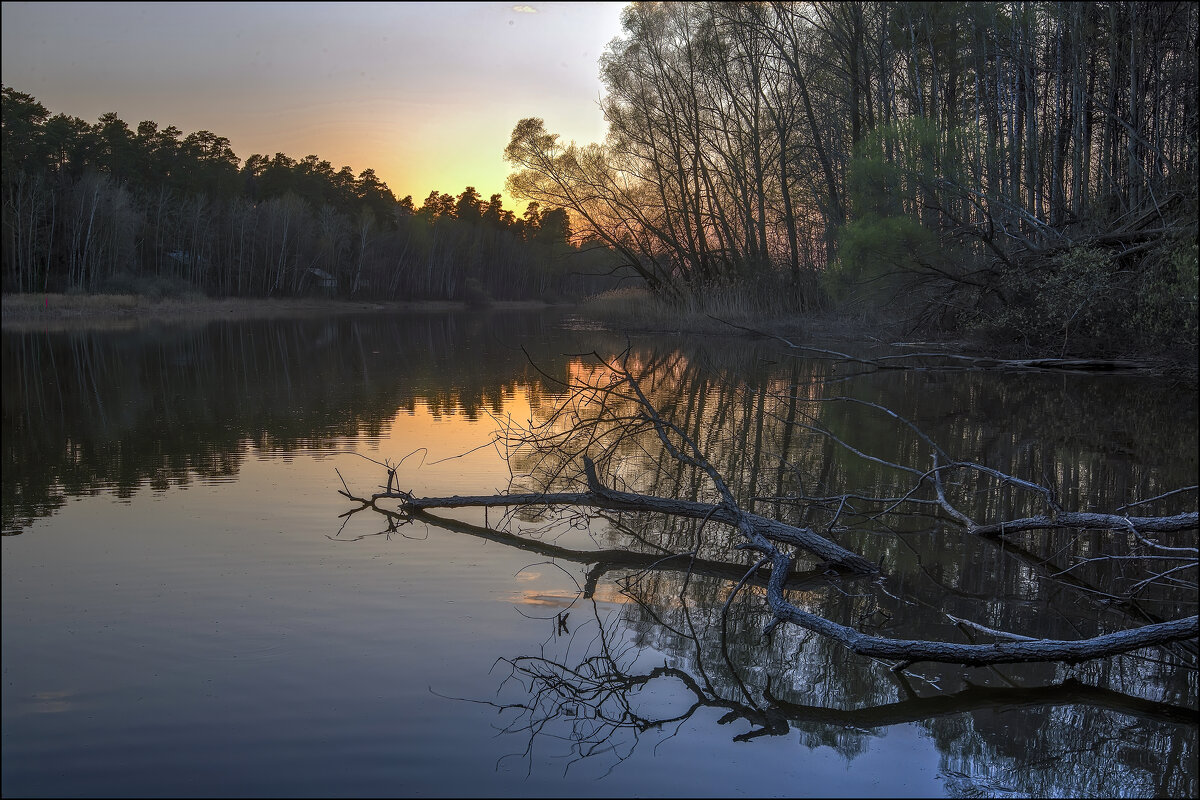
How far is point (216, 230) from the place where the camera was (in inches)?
2025

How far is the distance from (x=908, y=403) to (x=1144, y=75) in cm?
549

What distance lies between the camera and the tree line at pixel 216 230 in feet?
139

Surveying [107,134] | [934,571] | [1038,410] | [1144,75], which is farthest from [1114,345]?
[107,134]

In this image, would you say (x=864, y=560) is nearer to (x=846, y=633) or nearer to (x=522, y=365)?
(x=846, y=633)

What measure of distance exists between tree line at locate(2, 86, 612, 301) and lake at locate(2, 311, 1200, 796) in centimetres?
1945

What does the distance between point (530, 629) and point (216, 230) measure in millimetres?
53956

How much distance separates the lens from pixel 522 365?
16531 millimetres

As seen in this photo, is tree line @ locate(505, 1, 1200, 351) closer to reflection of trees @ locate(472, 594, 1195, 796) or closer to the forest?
the forest

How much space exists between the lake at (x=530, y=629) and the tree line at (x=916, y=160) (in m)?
2.71

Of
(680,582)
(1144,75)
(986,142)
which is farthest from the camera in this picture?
(986,142)

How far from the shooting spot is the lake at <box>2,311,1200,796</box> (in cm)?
282

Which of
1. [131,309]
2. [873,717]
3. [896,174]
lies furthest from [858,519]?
[131,309]

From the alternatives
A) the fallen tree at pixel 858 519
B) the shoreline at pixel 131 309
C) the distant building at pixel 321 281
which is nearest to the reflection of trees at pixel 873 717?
the fallen tree at pixel 858 519

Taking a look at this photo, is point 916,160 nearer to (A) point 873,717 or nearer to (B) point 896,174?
(B) point 896,174
